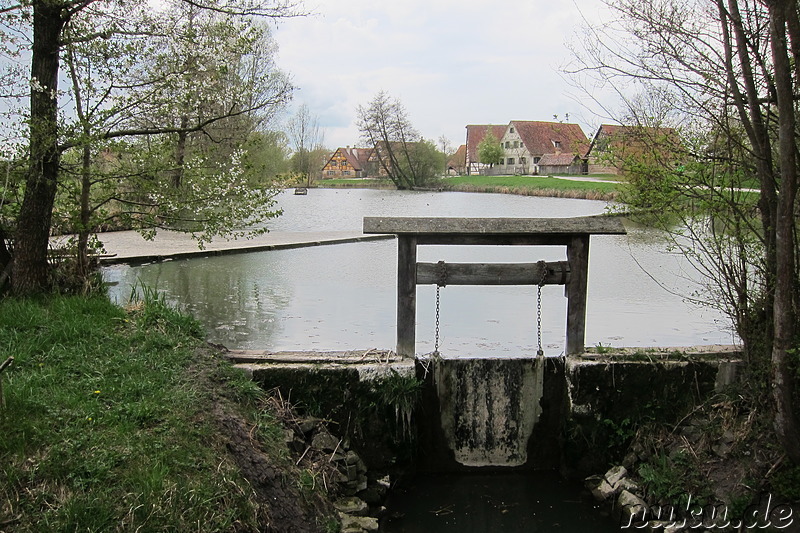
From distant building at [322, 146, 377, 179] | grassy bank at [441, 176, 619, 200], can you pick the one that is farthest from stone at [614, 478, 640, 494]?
distant building at [322, 146, 377, 179]

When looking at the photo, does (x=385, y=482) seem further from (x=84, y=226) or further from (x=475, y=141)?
(x=475, y=141)

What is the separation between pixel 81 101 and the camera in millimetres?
8086

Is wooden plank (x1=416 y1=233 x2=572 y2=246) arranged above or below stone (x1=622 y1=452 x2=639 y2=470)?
above

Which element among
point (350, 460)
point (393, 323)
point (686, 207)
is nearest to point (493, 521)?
point (350, 460)

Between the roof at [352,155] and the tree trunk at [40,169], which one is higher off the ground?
the roof at [352,155]

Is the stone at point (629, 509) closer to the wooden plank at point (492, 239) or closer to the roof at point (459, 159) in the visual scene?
the wooden plank at point (492, 239)

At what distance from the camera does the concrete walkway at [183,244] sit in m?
15.3

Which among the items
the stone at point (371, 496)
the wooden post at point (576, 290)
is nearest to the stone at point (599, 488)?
the wooden post at point (576, 290)

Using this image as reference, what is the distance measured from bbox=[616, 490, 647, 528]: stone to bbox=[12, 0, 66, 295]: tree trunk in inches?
245

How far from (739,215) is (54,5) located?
6.82 metres

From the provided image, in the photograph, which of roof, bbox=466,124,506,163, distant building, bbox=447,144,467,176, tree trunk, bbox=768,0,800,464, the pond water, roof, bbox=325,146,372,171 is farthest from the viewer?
roof, bbox=325,146,372,171

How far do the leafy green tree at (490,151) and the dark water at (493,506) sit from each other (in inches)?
3370

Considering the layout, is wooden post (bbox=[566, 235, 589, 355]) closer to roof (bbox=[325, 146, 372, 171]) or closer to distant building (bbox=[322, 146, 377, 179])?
roof (bbox=[325, 146, 372, 171])

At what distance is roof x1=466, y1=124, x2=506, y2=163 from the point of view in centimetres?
9975
